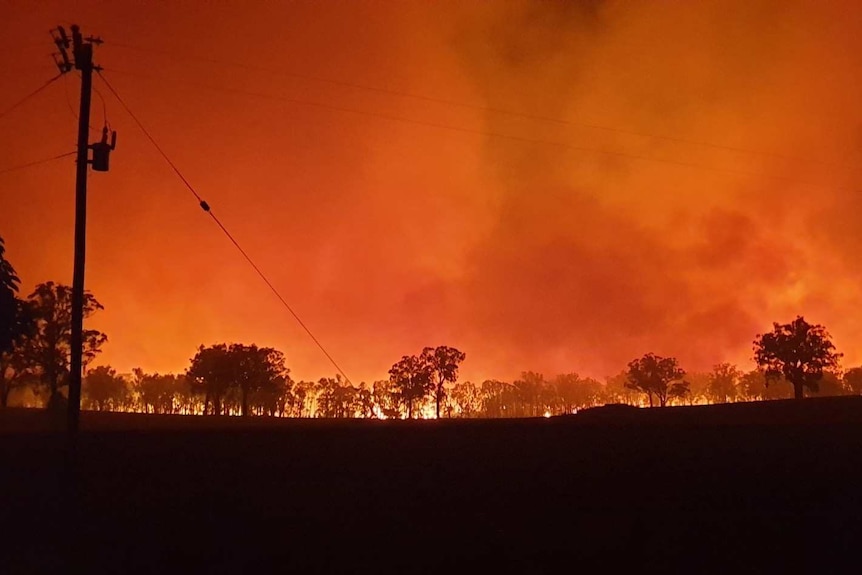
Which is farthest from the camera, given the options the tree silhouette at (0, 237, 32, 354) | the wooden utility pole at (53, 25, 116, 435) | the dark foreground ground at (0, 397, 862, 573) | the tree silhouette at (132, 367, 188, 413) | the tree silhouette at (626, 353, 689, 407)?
A: the tree silhouette at (132, 367, 188, 413)

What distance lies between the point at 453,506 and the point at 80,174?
13618 millimetres

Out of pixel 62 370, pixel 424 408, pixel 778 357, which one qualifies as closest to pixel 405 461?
pixel 62 370

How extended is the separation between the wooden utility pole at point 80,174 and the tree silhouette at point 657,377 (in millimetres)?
117275

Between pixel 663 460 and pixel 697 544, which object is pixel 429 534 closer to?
pixel 697 544

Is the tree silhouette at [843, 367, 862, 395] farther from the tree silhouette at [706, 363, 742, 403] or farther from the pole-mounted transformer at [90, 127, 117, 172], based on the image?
the pole-mounted transformer at [90, 127, 117, 172]

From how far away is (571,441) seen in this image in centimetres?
2594

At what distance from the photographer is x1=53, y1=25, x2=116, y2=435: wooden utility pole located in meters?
16.8

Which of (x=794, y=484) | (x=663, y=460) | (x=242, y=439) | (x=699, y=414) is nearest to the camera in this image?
(x=794, y=484)

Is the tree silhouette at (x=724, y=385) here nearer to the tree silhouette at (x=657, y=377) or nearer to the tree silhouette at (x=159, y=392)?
the tree silhouette at (x=657, y=377)

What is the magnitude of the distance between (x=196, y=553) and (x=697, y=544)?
30.1 feet

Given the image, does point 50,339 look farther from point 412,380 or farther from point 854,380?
point 854,380

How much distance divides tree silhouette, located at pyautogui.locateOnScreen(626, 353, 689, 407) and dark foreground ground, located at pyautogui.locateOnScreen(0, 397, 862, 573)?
324ft

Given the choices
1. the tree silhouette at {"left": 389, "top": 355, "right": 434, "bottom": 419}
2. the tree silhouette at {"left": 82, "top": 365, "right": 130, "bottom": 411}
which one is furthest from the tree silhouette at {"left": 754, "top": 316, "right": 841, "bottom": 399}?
the tree silhouette at {"left": 82, "top": 365, "right": 130, "bottom": 411}

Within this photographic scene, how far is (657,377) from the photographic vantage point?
122 m
